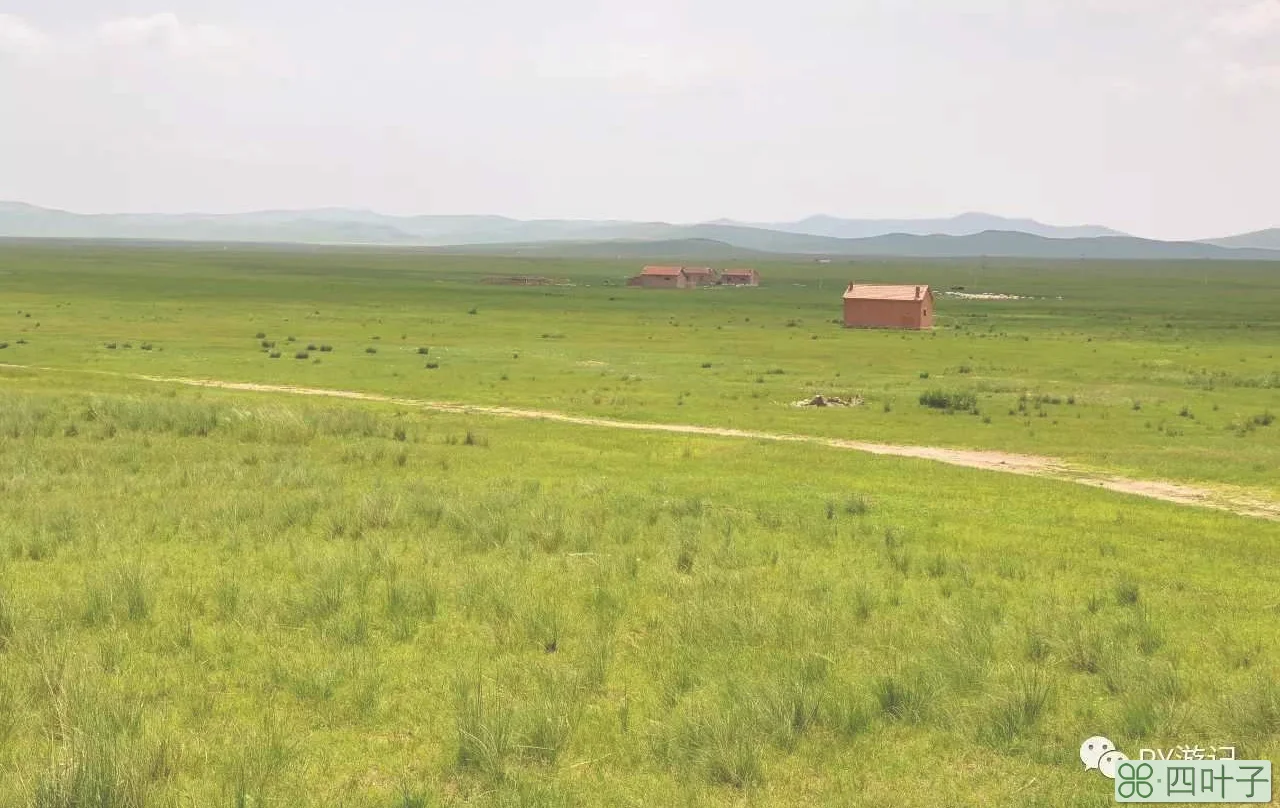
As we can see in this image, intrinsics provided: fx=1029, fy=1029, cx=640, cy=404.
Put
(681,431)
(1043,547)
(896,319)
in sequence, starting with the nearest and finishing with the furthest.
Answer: (1043,547) < (681,431) < (896,319)

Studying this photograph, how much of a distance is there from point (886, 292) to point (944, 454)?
189 ft

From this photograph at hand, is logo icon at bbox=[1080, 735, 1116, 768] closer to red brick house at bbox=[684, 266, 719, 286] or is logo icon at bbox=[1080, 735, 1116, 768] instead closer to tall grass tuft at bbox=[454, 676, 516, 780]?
tall grass tuft at bbox=[454, 676, 516, 780]

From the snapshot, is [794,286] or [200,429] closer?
[200,429]

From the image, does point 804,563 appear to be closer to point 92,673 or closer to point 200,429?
point 92,673

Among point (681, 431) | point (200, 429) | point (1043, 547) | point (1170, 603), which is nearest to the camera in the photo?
point (1170, 603)

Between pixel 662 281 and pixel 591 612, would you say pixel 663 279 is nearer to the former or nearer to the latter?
pixel 662 281

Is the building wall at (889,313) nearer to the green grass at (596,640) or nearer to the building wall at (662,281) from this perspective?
the green grass at (596,640)

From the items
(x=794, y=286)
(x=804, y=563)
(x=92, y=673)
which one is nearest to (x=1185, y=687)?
(x=804, y=563)

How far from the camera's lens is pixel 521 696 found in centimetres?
913

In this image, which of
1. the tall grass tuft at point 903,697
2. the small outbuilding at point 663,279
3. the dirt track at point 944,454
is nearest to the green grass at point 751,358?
the dirt track at point 944,454

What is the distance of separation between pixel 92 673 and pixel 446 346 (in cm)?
5355

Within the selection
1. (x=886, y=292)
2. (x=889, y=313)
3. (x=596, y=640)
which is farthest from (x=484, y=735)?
(x=886, y=292)

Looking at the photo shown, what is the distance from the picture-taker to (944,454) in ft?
90.0

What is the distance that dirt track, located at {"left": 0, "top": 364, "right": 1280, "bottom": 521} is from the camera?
21.0 meters
